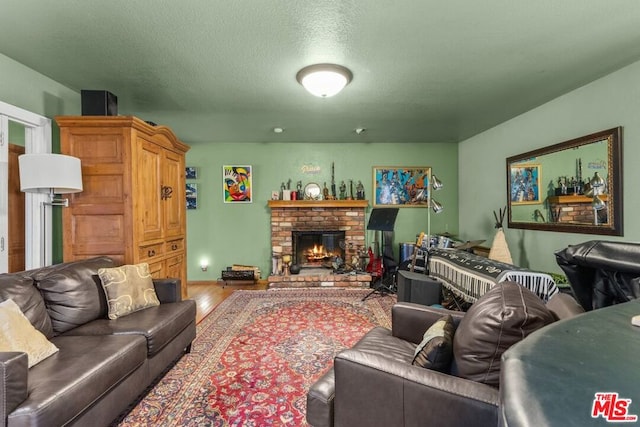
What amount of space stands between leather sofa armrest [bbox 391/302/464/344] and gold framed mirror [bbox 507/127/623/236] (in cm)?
196

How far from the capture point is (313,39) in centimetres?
213

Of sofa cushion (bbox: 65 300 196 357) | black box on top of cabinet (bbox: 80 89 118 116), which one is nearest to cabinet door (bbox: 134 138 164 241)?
black box on top of cabinet (bbox: 80 89 118 116)

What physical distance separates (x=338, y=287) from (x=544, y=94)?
3.59 meters

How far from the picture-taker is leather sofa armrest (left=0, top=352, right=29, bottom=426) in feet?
4.06

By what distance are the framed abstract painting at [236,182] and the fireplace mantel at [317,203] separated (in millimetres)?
511

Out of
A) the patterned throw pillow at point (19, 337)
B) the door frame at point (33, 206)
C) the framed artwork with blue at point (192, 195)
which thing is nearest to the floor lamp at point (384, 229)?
the framed artwork with blue at point (192, 195)

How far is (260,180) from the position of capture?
528 centimetres

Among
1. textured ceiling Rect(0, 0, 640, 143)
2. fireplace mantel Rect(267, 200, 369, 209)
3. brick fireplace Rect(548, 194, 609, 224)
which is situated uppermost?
textured ceiling Rect(0, 0, 640, 143)

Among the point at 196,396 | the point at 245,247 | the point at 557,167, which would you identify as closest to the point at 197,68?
the point at 196,396

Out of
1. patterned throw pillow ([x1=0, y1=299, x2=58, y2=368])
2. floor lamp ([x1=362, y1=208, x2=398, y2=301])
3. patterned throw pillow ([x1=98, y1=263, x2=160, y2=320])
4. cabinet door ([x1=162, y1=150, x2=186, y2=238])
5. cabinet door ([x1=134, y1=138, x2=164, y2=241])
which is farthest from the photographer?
floor lamp ([x1=362, y1=208, x2=398, y2=301])

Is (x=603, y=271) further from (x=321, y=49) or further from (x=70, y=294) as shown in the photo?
(x=70, y=294)

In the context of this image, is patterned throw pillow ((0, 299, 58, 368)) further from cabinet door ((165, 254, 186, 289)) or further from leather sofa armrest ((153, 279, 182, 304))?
cabinet door ((165, 254, 186, 289))

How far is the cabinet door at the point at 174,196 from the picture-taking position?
351 centimetres

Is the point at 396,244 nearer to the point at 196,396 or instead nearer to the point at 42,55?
the point at 196,396
